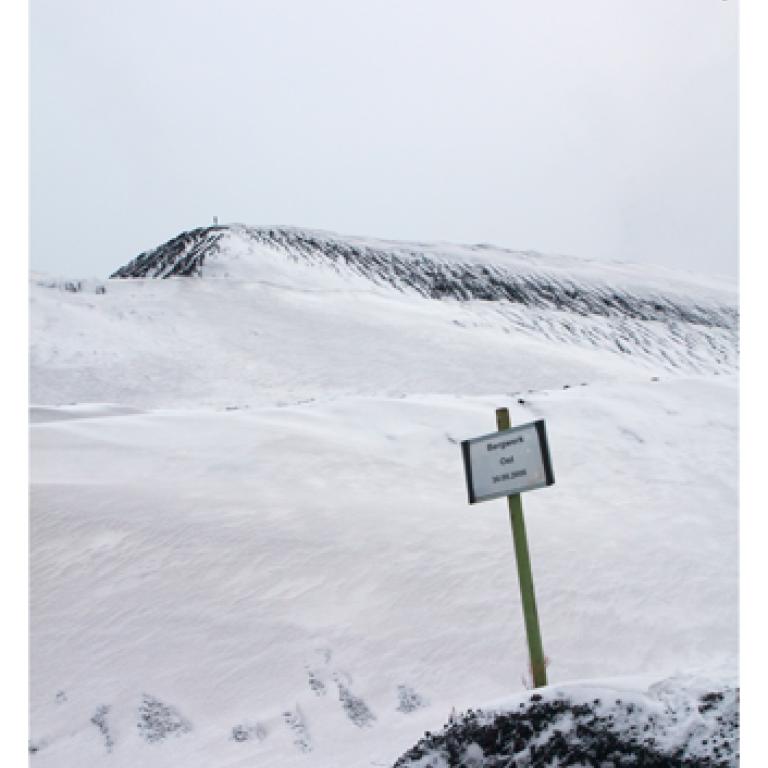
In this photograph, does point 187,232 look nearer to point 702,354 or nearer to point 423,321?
point 423,321

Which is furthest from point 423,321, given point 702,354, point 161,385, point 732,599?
point 732,599

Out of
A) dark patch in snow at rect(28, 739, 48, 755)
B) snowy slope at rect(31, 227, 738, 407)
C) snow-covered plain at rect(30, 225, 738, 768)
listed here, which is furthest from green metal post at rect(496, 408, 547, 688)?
snowy slope at rect(31, 227, 738, 407)

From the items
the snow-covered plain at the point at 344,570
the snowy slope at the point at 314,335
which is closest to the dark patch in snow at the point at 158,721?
the snow-covered plain at the point at 344,570

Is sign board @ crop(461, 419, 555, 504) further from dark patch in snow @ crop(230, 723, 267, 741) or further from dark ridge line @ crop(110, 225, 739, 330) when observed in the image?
dark ridge line @ crop(110, 225, 739, 330)

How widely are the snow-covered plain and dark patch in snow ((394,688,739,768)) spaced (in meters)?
0.17

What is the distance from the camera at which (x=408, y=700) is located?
290 cm

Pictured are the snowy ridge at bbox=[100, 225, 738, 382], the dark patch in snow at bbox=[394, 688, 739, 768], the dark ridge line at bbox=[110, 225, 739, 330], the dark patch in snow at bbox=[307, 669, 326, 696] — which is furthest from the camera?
the dark ridge line at bbox=[110, 225, 739, 330]

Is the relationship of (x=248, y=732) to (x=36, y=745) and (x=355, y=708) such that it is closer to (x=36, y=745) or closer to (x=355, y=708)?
(x=355, y=708)

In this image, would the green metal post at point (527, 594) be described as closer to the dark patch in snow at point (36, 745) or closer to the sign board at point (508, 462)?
the sign board at point (508, 462)

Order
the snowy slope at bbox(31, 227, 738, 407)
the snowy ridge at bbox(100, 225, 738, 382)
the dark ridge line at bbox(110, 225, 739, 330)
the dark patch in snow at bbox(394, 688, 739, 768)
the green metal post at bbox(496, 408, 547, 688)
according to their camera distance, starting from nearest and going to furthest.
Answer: the dark patch in snow at bbox(394, 688, 739, 768) < the green metal post at bbox(496, 408, 547, 688) < the snowy slope at bbox(31, 227, 738, 407) < the snowy ridge at bbox(100, 225, 738, 382) < the dark ridge line at bbox(110, 225, 739, 330)

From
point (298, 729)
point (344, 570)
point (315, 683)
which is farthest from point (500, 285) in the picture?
point (298, 729)

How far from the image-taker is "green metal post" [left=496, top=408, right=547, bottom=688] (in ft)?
9.10
